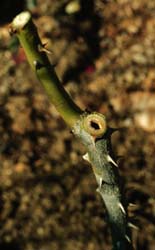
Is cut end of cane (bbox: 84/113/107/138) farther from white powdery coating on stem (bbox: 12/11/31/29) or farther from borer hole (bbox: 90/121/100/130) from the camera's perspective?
white powdery coating on stem (bbox: 12/11/31/29)

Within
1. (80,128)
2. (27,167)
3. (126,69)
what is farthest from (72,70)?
(80,128)

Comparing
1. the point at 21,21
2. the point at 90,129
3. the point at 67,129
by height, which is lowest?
the point at 90,129

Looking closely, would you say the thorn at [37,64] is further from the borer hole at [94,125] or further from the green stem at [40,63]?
the borer hole at [94,125]

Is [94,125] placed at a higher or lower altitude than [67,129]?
lower

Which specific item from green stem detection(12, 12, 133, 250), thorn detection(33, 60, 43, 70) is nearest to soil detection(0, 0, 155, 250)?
green stem detection(12, 12, 133, 250)

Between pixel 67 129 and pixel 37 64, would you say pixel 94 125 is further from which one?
pixel 67 129

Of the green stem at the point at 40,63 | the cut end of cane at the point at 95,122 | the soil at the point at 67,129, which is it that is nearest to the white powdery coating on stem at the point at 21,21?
the green stem at the point at 40,63

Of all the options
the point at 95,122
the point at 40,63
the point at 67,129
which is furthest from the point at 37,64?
the point at 67,129
